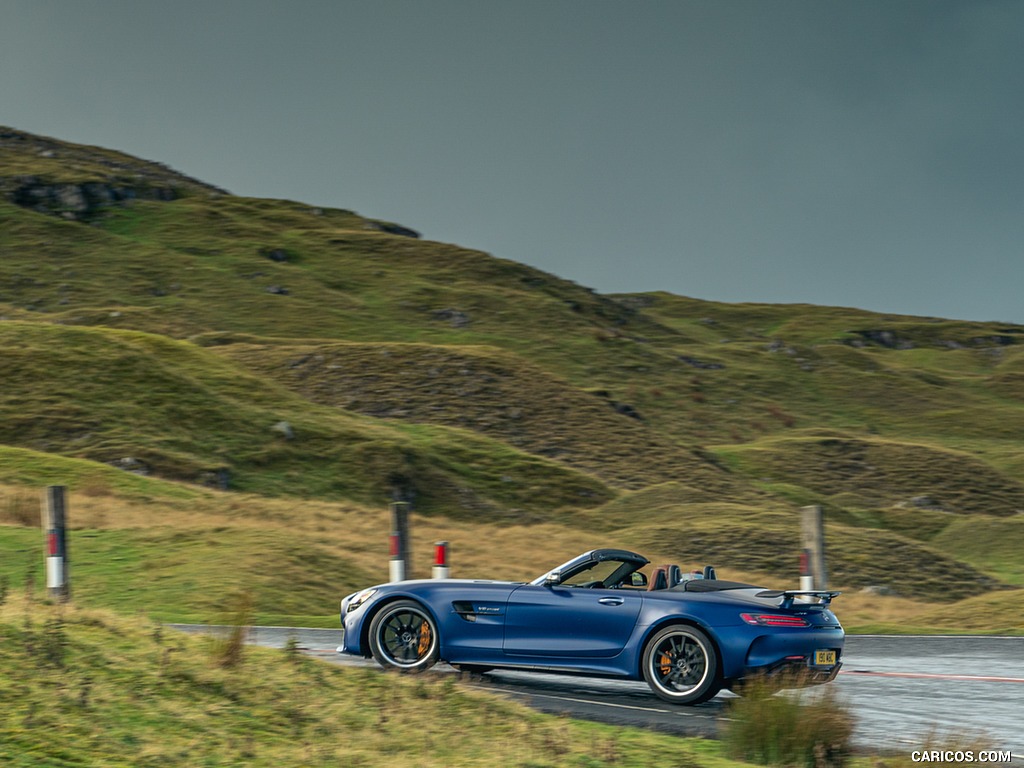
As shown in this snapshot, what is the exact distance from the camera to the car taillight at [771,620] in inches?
379

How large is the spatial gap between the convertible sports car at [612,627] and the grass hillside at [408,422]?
23.6 ft

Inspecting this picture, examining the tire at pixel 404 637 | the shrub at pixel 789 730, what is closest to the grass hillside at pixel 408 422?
the tire at pixel 404 637

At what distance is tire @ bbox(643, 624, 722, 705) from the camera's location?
9.62m

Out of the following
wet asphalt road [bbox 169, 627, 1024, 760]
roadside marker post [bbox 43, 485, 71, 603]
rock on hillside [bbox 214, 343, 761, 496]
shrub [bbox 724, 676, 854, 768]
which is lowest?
wet asphalt road [bbox 169, 627, 1024, 760]

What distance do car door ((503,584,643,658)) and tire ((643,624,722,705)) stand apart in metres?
0.28

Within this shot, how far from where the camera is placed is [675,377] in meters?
81.1

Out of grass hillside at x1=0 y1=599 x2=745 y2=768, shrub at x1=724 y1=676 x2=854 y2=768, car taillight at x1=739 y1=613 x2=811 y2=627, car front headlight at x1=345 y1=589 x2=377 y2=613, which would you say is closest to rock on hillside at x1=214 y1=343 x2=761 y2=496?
car front headlight at x1=345 y1=589 x2=377 y2=613

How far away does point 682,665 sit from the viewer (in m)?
9.81

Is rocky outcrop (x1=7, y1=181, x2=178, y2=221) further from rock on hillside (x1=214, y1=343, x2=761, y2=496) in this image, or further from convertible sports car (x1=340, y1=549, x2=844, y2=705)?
convertible sports car (x1=340, y1=549, x2=844, y2=705)

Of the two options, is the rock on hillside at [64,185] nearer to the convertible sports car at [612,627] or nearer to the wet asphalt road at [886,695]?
the wet asphalt road at [886,695]

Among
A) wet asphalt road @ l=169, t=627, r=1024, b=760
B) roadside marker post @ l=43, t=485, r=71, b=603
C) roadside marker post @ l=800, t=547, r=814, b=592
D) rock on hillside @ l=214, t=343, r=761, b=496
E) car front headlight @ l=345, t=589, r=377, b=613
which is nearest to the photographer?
wet asphalt road @ l=169, t=627, r=1024, b=760

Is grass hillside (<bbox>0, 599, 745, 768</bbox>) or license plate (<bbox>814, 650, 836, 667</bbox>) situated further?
license plate (<bbox>814, 650, 836, 667</bbox>)

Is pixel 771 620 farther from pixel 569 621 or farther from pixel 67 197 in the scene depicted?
pixel 67 197

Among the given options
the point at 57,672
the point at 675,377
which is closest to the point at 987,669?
the point at 57,672
